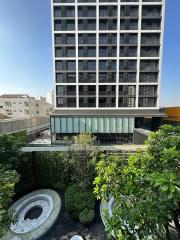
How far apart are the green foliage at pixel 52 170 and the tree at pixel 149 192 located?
6.74m

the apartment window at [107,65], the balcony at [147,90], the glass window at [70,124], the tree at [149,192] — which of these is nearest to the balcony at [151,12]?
the apartment window at [107,65]

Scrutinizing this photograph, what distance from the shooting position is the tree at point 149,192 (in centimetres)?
305

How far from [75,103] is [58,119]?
503cm

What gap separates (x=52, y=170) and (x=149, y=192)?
963cm

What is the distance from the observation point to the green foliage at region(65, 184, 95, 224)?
944 centimetres

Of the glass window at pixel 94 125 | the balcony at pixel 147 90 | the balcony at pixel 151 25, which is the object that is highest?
the balcony at pixel 151 25

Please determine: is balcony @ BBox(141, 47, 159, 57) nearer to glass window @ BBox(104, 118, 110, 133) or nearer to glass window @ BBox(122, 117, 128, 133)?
glass window @ BBox(122, 117, 128, 133)

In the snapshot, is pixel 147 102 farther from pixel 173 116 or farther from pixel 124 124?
pixel 173 116

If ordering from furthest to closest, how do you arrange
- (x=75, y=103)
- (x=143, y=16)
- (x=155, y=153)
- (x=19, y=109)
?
(x=19, y=109) → (x=75, y=103) → (x=143, y=16) → (x=155, y=153)

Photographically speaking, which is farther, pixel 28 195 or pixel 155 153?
pixel 28 195

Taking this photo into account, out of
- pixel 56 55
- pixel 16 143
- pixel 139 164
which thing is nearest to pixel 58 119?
pixel 56 55

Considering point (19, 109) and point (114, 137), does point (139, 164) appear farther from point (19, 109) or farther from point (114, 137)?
point (19, 109)

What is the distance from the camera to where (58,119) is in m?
29.1

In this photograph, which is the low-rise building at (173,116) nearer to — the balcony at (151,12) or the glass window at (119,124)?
the glass window at (119,124)
